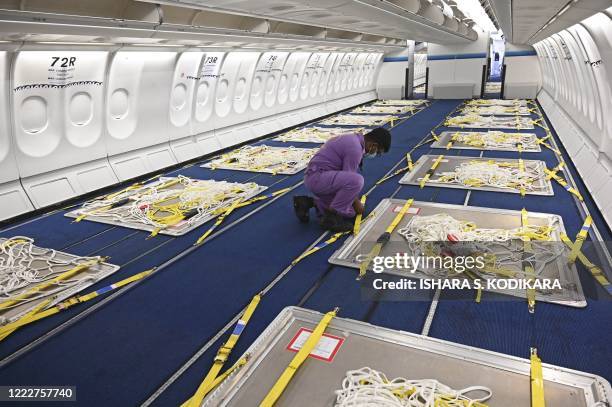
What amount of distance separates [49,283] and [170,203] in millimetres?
2748

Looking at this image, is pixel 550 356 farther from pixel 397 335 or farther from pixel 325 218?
pixel 325 218

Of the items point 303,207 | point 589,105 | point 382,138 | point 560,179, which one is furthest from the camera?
point 589,105

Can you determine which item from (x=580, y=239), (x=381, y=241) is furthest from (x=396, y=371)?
(x=580, y=239)

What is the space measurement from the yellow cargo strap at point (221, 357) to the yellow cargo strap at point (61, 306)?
1586 millimetres

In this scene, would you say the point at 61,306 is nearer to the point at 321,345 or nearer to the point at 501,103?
the point at 321,345

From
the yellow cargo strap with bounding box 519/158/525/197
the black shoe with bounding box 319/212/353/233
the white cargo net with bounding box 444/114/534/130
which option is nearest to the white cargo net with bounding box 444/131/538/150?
the white cargo net with bounding box 444/114/534/130

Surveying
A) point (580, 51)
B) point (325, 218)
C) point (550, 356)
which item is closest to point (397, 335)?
point (550, 356)

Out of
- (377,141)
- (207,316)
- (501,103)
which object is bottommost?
(207,316)

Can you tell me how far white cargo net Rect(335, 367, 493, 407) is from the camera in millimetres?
2818

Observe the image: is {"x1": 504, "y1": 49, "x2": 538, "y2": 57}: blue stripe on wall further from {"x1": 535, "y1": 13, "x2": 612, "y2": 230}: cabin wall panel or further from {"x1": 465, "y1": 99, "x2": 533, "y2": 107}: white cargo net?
{"x1": 535, "y1": 13, "x2": 612, "y2": 230}: cabin wall panel

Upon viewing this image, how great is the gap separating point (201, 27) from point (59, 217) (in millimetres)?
4148

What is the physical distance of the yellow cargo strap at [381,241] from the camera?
15.7 ft

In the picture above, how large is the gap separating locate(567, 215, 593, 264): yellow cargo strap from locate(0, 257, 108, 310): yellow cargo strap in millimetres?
5645

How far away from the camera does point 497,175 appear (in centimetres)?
788
